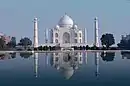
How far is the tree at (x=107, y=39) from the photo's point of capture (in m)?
45.2

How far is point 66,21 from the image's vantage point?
55469 mm

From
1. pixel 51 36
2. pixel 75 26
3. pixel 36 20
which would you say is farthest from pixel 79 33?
pixel 36 20

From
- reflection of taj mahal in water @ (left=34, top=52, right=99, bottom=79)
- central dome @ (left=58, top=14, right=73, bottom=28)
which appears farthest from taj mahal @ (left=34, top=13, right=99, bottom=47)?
reflection of taj mahal in water @ (left=34, top=52, right=99, bottom=79)

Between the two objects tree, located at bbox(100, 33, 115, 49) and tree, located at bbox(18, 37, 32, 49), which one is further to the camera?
tree, located at bbox(18, 37, 32, 49)

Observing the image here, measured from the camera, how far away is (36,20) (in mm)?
50719

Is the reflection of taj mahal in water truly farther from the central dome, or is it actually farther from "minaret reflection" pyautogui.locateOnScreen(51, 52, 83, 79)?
the central dome

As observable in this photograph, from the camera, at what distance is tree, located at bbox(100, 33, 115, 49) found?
45.2 meters

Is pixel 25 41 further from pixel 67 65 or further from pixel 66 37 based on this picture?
pixel 67 65

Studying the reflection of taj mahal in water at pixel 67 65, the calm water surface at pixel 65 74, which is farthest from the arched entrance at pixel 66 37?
the calm water surface at pixel 65 74

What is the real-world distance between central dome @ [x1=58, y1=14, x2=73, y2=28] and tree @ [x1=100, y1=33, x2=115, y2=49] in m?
10.6

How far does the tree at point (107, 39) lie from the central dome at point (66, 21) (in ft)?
34.9

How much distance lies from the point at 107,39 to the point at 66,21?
1213 centimetres

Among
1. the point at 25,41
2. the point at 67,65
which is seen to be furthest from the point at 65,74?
the point at 25,41

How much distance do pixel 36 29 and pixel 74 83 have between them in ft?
140
